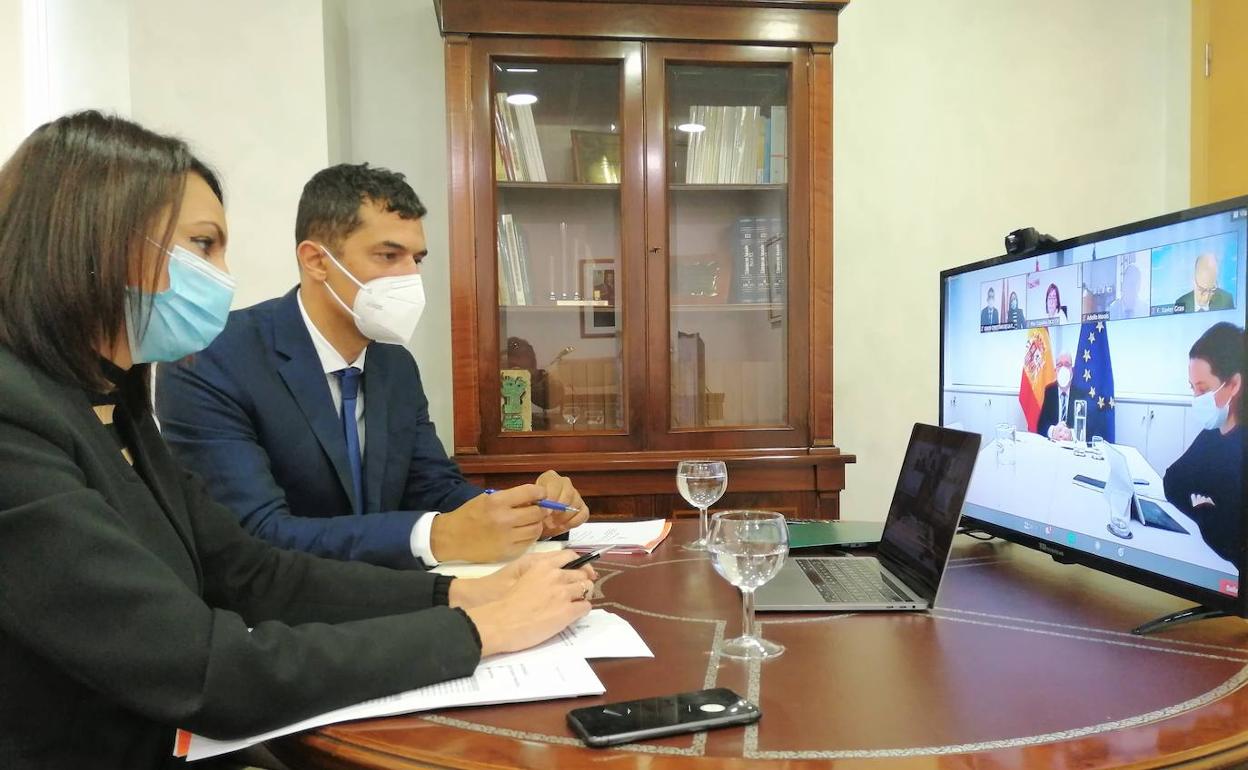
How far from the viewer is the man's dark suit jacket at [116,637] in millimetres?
680

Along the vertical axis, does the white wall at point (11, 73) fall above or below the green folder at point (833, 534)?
above

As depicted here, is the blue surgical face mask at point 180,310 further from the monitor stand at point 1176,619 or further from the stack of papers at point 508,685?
the monitor stand at point 1176,619

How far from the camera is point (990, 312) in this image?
1.37 m

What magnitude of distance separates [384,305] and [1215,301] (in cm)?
140

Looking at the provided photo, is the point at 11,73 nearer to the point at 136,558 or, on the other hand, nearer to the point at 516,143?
the point at 516,143

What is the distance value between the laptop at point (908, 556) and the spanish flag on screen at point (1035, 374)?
0.16m

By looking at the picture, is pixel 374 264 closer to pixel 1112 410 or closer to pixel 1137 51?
pixel 1112 410

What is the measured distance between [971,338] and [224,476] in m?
1.29

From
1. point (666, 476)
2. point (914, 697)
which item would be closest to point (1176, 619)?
point (914, 697)

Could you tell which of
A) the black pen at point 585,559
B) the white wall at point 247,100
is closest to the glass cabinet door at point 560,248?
the white wall at point 247,100

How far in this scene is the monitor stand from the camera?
3.11ft

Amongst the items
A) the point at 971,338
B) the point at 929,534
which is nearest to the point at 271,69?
the point at 971,338

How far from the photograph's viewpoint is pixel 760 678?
82 cm

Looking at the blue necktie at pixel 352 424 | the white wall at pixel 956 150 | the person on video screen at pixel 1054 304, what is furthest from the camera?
the white wall at pixel 956 150
